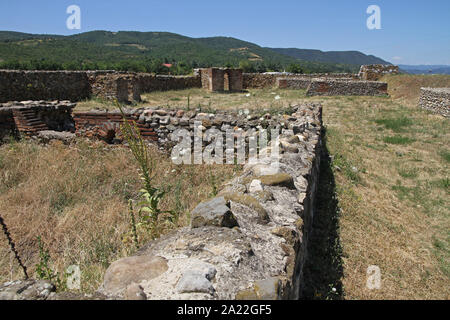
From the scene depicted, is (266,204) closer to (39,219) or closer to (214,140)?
(39,219)

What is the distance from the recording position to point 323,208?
15.7 ft

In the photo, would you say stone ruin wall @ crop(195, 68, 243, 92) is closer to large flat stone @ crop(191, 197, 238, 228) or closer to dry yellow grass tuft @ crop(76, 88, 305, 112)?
dry yellow grass tuft @ crop(76, 88, 305, 112)

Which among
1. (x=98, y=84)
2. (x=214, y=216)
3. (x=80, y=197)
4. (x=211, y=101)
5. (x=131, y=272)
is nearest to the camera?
(x=131, y=272)

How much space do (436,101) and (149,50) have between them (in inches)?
5079

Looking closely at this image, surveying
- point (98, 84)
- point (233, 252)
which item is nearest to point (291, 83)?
point (98, 84)

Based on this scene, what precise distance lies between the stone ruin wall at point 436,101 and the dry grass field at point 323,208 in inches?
197

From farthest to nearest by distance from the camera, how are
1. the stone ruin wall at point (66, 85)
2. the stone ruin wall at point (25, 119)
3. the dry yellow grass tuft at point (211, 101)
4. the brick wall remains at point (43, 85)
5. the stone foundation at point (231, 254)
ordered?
the dry yellow grass tuft at point (211, 101) → the stone ruin wall at point (66, 85) → the brick wall remains at point (43, 85) → the stone ruin wall at point (25, 119) → the stone foundation at point (231, 254)

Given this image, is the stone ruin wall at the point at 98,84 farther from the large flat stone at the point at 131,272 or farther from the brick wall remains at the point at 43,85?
the large flat stone at the point at 131,272

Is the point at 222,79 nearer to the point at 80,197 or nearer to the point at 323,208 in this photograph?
the point at 323,208

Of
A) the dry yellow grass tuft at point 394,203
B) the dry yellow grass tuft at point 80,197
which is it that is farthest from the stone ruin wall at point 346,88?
the dry yellow grass tuft at point 80,197

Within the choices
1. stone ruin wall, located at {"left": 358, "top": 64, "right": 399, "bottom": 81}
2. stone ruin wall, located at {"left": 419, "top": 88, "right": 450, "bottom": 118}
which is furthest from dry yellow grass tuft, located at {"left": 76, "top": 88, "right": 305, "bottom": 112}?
stone ruin wall, located at {"left": 358, "top": 64, "right": 399, "bottom": 81}

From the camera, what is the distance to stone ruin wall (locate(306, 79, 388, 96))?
709 inches

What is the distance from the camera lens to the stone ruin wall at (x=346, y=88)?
18000 mm
